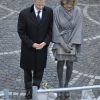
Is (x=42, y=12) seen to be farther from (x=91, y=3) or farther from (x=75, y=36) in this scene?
(x=91, y=3)

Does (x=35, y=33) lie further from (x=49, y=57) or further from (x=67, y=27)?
(x=49, y=57)

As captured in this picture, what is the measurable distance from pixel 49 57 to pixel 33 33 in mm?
3095

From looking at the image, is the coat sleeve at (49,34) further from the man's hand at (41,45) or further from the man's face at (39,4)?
the man's face at (39,4)

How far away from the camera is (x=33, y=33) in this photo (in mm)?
Answer: 7141

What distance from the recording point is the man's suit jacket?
7078 mm

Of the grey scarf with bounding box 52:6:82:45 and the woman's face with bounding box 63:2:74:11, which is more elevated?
the woman's face with bounding box 63:2:74:11

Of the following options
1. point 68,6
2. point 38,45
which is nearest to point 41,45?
point 38,45

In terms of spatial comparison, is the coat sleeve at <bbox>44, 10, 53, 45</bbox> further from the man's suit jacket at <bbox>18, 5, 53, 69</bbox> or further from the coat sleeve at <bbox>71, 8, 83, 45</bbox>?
the coat sleeve at <bbox>71, 8, 83, 45</bbox>

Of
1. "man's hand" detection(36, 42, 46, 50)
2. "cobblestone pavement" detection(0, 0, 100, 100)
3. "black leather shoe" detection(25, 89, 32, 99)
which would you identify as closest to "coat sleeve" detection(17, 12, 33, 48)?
"man's hand" detection(36, 42, 46, 50)

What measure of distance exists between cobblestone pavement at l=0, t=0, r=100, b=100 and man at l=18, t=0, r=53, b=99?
1023mm

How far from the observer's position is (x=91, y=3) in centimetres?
1550

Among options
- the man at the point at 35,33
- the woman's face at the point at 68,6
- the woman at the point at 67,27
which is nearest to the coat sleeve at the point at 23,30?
the man at the point at 35,33

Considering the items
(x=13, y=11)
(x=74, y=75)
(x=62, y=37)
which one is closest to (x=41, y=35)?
(x=62, y=37)

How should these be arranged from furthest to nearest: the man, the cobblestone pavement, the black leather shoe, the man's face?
the cobblestone pavement < the black leather shoe < the man < the man's face
